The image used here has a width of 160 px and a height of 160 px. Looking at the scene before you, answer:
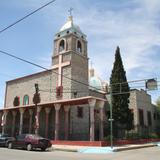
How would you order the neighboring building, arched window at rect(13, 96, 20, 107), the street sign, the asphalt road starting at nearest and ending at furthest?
the asphalt road → the street sign → the neighboring building → arched window at rect(13, 96, 20, 107)

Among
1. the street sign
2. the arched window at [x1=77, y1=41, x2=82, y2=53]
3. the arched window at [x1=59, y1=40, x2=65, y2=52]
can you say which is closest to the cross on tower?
the arched window at [x1=59, y1=40, x2=65, y2=52]

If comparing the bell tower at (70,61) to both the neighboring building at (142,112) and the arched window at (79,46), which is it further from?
the neighboring building at (142,112)

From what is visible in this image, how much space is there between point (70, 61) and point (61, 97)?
521 cm

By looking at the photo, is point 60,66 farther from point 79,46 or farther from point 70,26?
point 70,26

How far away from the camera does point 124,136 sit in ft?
109

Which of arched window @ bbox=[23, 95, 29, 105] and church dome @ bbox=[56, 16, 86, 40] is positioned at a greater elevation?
church dome @ bbox=[56, 16, 86, 40]

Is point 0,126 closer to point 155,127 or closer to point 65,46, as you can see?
point 65,46

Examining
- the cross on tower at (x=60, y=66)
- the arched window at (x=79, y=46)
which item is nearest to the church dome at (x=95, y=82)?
the arched window at (x=79, y=46)

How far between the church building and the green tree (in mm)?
2042

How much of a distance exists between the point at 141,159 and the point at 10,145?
13505 millimetres

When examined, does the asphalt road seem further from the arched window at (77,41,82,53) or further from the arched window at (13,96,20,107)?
the arched window at (13,96,20,107)

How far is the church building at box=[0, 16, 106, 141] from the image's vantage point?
106 feet

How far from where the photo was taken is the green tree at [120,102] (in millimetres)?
32281

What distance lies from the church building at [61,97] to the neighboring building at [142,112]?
5.34 meters
